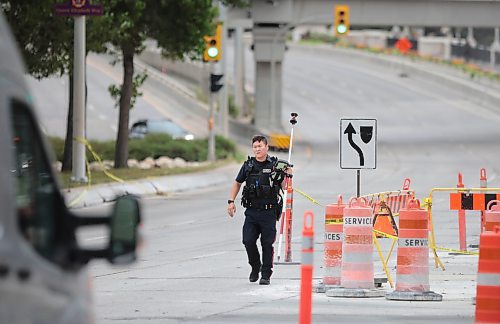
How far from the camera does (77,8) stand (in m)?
29.8

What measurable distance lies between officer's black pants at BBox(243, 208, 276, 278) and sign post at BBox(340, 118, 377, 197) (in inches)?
45.3

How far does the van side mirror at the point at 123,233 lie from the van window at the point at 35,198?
0.21 metres

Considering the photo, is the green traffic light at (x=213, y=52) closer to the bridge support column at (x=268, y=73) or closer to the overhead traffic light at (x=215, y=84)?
the overhead traffic light at (x=215, y=84)

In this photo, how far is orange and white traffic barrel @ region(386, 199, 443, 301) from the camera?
13.9 metres

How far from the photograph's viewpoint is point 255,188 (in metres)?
15.7

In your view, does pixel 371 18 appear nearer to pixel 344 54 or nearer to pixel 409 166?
pixel 409 166

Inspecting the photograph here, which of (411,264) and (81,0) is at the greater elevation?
(81,0)

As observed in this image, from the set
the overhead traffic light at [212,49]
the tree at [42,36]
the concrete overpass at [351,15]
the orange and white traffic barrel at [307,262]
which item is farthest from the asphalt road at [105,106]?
the orange and white traffic barrel at [307,262]

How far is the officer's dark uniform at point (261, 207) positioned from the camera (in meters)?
15.7

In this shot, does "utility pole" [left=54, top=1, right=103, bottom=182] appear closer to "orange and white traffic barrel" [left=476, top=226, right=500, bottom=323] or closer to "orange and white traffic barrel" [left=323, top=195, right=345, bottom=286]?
"orange and white traffic barrel" [left=323, top=195, right=345, bottom=286]

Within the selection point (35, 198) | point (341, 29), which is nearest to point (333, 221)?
point (35, 198)

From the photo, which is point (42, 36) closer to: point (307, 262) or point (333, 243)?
point (333, 243)

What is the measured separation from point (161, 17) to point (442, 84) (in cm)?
5077

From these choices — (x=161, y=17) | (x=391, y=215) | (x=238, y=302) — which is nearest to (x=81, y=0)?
(x=161, y=17)
